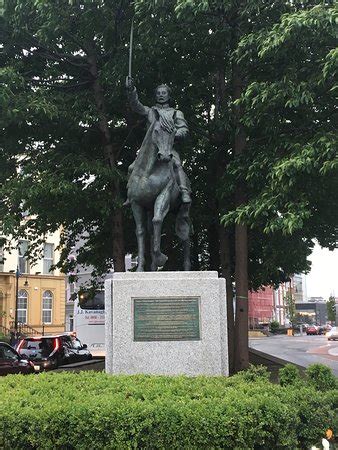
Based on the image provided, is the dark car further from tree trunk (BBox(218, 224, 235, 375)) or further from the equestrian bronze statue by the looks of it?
the equestrian bronze statue

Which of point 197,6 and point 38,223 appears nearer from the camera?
point 197,6

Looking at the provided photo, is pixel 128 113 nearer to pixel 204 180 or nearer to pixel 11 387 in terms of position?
pixel 204 180

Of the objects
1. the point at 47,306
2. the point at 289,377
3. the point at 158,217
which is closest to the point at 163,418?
the point at 289,377

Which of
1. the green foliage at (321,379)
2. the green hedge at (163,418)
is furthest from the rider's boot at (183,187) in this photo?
the green hedge at (163,418)

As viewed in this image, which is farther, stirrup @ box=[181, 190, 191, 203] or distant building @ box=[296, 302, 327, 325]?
distant building @ box=[296, 302, 327, 325]

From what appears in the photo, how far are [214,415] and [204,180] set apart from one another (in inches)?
510

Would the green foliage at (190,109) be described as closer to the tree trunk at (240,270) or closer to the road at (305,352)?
the tree trunk at (240,270)

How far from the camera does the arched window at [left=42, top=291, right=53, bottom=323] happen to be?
53875mm

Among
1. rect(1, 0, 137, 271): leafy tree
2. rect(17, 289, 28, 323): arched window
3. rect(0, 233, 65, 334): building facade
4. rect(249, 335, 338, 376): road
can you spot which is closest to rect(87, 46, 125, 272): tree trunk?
rect(1, 0, 137, 271): leafy tree

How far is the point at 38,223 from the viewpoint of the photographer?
1806cm

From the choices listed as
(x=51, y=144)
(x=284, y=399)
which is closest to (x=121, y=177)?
(x=51, y=144)

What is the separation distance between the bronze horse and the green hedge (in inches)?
120

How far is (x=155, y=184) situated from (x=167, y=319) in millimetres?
2108

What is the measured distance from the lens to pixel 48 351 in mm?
22062
